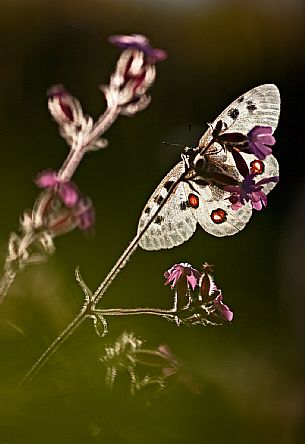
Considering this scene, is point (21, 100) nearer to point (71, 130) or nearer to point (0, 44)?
point (0, 44)

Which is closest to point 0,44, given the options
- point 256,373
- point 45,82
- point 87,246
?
point 45,82

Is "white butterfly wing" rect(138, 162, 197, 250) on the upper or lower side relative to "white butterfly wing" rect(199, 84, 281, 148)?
lower

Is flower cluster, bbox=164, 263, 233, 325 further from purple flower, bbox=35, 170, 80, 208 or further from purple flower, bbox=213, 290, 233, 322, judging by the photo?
purple flower, bbox=35, 170, 80, 208

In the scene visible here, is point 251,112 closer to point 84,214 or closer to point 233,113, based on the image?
point 233,113

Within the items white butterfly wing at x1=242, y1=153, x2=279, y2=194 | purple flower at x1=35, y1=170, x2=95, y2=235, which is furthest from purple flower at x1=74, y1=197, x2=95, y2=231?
white butterfly wing at x1=242, y1=153, x2=279, y2=194

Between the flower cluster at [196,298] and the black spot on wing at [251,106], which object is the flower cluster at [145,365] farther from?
the black spot on wing at [251,106]

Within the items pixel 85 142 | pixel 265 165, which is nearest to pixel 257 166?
pixel 265 165
